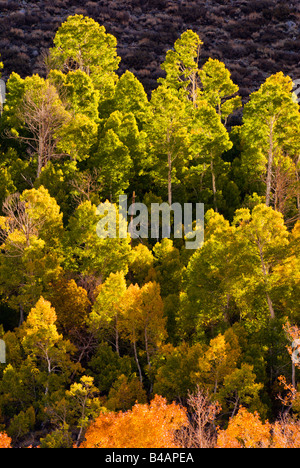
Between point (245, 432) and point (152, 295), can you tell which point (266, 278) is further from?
point (245, 432)

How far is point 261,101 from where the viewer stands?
45.4m

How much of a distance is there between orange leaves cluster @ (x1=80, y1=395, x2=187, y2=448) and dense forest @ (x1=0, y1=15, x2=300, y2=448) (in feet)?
0.28

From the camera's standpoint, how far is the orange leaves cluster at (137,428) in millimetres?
30562

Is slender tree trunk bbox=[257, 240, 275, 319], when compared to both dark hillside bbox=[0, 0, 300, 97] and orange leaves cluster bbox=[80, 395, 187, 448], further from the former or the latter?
dark hillside bbox=[0, 0, 300, 97]

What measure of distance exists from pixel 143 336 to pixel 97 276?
234 inches

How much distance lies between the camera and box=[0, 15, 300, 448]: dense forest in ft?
107

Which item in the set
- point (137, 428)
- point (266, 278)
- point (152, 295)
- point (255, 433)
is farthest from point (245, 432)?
point (152, 295)

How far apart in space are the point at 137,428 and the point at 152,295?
377 inches

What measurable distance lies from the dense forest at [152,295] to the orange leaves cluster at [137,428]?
0.09m

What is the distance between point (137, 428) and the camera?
3094cm

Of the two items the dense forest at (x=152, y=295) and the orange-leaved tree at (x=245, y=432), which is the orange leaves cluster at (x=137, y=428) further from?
the orange-leaved tree at (x=245, y=432)

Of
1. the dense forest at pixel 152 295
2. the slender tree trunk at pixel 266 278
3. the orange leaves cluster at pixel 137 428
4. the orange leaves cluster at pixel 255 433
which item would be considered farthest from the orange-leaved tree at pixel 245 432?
the slender tree trunk at pixel 266 278

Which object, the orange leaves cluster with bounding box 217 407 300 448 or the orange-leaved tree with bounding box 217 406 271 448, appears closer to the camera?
the orange leaves cluster with bounding box 217 407 300 448

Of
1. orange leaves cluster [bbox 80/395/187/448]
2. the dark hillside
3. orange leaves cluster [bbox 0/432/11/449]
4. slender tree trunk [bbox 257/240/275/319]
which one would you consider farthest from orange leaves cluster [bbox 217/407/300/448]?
the dark hillside
